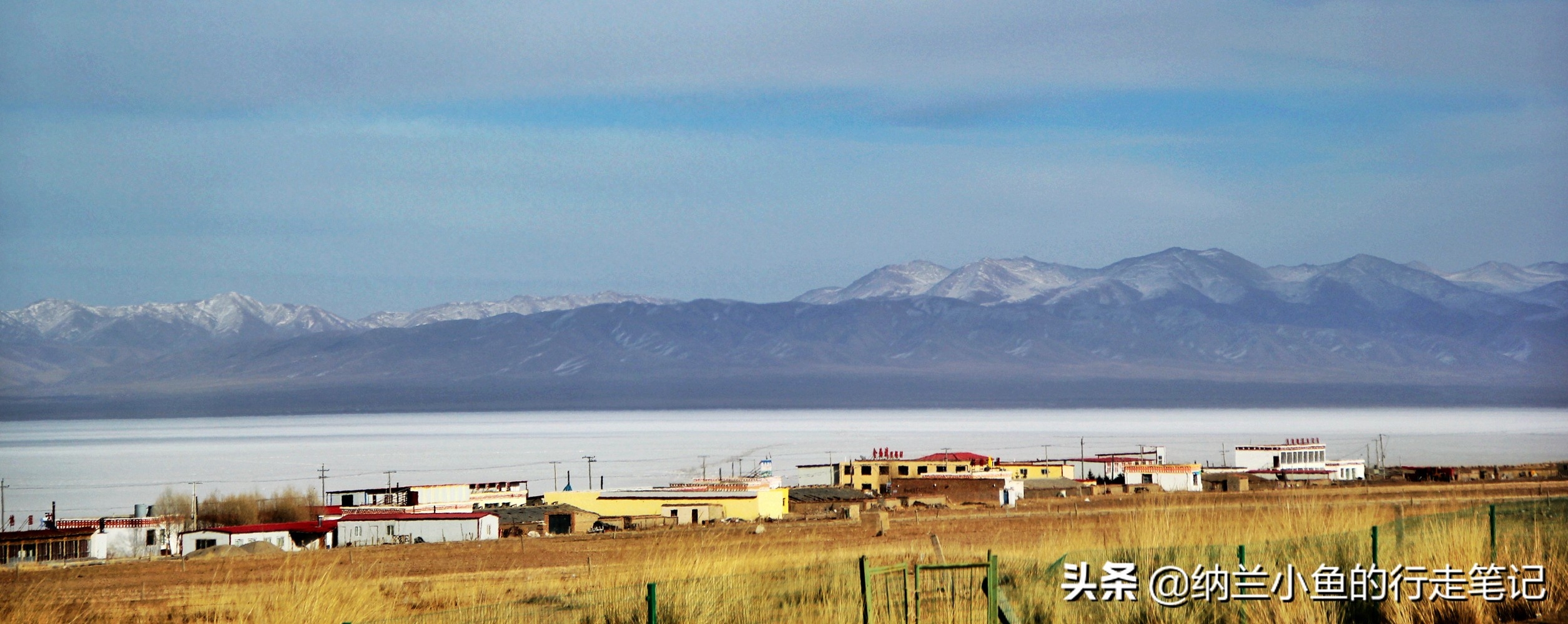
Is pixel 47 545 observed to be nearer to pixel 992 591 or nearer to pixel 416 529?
pixel 416 529

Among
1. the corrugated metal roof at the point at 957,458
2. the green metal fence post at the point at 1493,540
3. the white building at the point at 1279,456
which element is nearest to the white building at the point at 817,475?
the corrugated metal roof at the point at 957,458

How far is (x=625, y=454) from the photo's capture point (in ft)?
393

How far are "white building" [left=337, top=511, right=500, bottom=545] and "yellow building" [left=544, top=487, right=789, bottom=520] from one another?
768 centimetres

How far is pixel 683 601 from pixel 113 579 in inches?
785

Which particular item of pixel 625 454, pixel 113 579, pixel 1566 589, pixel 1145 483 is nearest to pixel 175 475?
pixel 625 454

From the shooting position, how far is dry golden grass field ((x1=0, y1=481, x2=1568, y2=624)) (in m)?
14.0

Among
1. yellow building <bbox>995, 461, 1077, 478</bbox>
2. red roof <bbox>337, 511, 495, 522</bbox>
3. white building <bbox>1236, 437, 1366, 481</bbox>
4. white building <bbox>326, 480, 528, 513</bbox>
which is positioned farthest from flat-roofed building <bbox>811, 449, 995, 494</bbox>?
red roof <bbox>337, 511, 495, 522</bbox>

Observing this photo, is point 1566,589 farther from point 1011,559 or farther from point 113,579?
point 113,579

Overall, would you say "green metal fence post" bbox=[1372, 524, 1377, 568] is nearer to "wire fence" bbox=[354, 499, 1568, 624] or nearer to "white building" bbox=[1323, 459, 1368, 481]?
"wire fence" bbox=[354, 499, 1568, 624]

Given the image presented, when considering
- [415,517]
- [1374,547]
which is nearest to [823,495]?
[415,517]

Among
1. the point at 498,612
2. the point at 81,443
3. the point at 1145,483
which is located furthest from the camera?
the point at 81,443

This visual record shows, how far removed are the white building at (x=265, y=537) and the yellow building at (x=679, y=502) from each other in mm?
9874

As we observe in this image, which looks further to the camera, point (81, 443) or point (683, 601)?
point (81, 443)

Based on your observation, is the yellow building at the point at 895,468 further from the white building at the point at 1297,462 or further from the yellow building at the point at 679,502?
the yellow building at the point at 679,502
